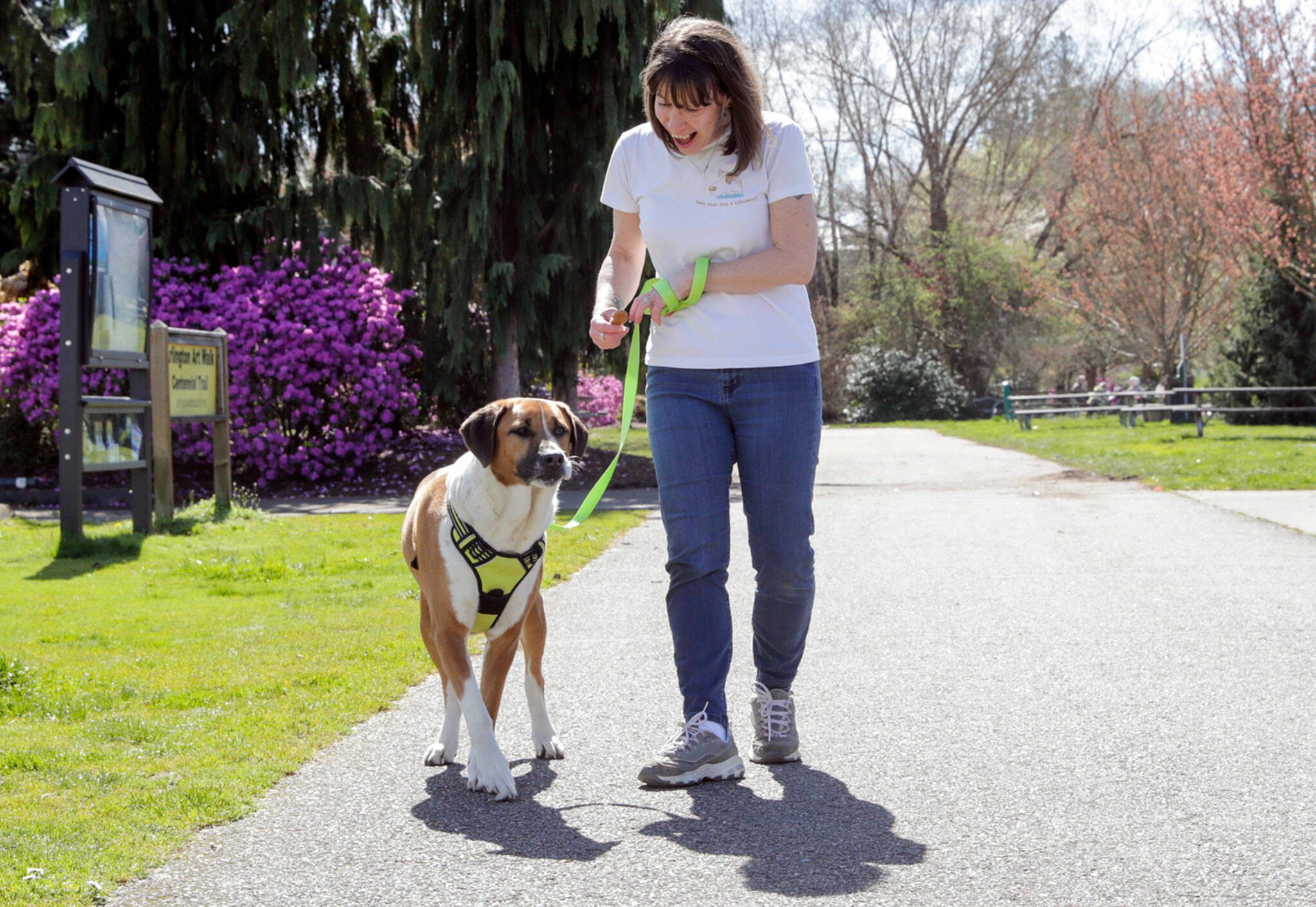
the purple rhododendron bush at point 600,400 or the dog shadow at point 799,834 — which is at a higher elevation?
the purple rhododendron bush at point 600,400

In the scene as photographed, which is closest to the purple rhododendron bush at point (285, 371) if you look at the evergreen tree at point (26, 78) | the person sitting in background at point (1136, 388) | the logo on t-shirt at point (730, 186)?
the evergreen tree at point (26, 78)

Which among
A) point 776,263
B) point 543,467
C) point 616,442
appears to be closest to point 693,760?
point 543,467

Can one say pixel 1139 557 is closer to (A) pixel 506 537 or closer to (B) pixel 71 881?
(A) pixel 506 537

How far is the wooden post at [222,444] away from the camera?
476 inches

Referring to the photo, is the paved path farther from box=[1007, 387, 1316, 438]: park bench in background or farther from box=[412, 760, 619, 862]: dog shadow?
box=[1007, 387, 1316, 438]: park bench in background

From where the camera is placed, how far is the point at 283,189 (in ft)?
56.3

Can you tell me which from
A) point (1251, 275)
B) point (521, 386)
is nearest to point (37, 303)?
point (521, 386)

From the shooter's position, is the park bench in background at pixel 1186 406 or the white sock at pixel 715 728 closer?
the white sock at pixel 715 728

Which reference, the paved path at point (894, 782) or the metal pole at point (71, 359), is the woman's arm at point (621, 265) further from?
the metal pole at point (71, 359)

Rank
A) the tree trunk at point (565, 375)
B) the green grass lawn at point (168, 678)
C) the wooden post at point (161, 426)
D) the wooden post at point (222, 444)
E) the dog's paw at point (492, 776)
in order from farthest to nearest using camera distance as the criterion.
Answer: the tree trunk at point (565, 375) < the wooden post at point (222, 444) < the wooden post at point (161, 426) < the dog's paw at point (492, 776) < the green grass lawn at point (168, 678)

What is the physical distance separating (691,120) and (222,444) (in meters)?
9.46

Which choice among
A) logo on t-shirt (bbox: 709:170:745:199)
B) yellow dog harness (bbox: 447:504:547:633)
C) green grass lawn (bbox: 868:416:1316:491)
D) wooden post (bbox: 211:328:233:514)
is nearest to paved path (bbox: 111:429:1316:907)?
yellow dog harness (bbox: 447:504:547:633)

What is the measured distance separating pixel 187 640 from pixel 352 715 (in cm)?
194

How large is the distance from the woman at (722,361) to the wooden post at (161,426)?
816 centimetres
